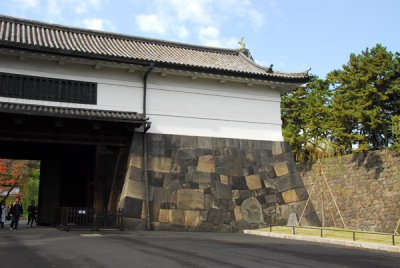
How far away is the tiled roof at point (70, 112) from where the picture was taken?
13.2 meters

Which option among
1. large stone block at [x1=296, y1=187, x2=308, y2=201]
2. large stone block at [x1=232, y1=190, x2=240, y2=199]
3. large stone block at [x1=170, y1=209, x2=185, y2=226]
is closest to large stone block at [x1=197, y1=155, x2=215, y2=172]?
large stone block at [x1=232, y1=190, x2=240, y2=199]

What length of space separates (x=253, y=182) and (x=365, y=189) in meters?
9.03

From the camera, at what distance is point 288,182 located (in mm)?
17781

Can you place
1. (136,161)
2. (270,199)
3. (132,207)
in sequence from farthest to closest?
(270,199) < (136,161) < (132,207)

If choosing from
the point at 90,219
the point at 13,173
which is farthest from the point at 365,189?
the point at 13,173

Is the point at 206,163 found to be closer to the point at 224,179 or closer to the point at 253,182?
the point at 224,179

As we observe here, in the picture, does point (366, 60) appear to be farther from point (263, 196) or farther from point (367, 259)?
point (367, 259)

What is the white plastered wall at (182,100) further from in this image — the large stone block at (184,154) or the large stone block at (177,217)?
the large stone block at (177,217)

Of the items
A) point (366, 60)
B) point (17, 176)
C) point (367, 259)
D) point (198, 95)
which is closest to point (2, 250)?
point (367, 259)

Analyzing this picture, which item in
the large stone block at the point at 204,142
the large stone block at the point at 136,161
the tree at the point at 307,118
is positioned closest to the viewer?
the large stone block at the point at 136,161

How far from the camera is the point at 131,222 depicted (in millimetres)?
14688

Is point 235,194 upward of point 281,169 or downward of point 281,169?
downward

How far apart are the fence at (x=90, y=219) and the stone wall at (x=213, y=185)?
0.63 meters

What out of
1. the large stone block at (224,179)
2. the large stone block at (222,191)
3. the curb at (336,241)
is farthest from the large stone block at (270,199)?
the curb at (336,241)
